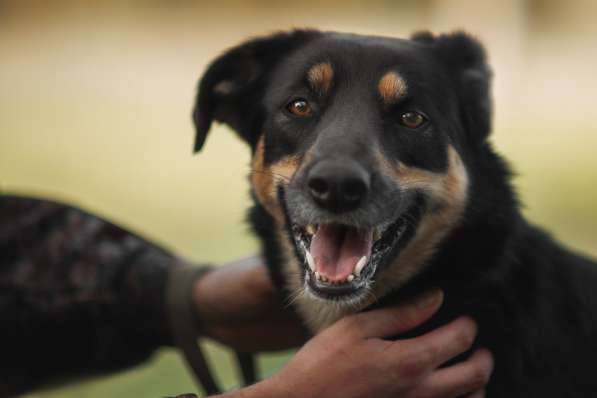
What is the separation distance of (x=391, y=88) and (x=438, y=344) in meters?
0.79

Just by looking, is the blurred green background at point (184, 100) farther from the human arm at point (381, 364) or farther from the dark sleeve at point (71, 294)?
the human arm at point (381, 364)

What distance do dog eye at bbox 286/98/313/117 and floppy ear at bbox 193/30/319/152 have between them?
18cm

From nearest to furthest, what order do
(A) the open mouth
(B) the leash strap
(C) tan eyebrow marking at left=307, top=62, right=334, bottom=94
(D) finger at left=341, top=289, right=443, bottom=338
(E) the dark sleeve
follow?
(A) the open mouth
(D) finger at left=341, top=289, right=443, bottom=338
(C) tan eyebrow marking at left=307, top=62, right=334, bottom=94
(B) the leash strap
(E) the dark sleeve

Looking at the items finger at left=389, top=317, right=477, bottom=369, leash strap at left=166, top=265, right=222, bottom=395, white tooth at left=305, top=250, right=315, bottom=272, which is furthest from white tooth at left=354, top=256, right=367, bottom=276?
leash strap at left=166, top=265, right=222, bottom=395

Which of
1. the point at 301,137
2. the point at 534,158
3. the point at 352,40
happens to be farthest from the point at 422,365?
the point at 534,158

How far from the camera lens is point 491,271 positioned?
94.0 inches

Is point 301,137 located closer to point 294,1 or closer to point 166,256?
point 166,256

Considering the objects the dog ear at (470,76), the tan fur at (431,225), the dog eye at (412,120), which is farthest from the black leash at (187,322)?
the dog ear at (470,76)

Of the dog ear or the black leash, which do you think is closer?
the dog ear

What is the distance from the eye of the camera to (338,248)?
226 centimetres

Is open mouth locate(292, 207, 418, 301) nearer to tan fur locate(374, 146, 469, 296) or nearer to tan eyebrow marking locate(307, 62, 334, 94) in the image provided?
tan fur locate(374, 146, 469, 296)

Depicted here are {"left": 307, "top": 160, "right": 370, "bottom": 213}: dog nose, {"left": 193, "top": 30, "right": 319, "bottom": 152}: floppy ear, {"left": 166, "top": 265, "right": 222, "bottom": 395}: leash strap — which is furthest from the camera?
{"left": 166, "top": 265, "right": 222, "bottom": 395}: leash strap

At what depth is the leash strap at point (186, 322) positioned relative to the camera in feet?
9.35

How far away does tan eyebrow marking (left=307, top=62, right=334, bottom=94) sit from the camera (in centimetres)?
241
